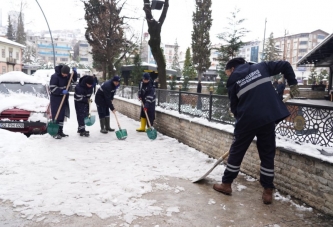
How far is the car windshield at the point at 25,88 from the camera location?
8.18 meters

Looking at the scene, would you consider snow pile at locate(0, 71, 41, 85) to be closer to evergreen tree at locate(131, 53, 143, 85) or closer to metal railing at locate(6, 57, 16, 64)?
evergreen tree at locate(131, 53, 143, 85)

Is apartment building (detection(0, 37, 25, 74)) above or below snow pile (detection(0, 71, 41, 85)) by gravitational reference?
above

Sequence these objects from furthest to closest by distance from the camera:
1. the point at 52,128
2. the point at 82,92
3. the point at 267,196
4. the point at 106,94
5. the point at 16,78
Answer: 1. the point at 16,78
2. the point at 106,94
3. the point at 82,92
4. the point at 52,128
5. the point at 267,196

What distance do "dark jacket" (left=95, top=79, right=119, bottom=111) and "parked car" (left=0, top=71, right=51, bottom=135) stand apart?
140cm

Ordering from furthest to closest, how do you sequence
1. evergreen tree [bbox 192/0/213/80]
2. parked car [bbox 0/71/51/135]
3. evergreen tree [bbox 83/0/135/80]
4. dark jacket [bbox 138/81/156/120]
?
evergreen tree [bbox 192/0/213/80] < evergreen tree [bbox 83/0/135/80] < dark jacket [bbox 138/81/156/120] < parked car [bbox 0/71/51/135]

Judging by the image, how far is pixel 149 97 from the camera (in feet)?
27.3

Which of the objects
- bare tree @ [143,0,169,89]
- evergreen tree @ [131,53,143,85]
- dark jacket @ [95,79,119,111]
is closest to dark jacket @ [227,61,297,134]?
dark jacket @ [95,79,119,111]

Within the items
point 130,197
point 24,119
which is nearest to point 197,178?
point 130,197

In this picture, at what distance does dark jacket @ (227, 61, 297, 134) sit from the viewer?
11.8 feet

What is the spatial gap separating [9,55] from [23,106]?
4750 centimetres

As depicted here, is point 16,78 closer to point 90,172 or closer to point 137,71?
point 90,172

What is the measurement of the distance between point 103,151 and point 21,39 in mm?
74515

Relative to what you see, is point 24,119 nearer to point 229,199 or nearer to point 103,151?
point 103,151

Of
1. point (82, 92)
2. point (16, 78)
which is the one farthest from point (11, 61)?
point (82, 92)
